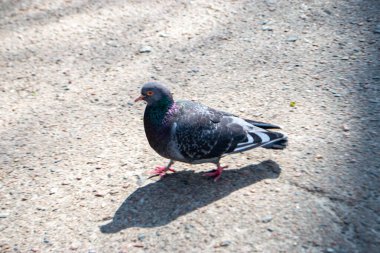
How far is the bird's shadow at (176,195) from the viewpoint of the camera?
3855 mm

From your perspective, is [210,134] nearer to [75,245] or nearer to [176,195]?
[176,195]

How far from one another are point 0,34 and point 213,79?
3091mm

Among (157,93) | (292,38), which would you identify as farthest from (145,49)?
(157,93)

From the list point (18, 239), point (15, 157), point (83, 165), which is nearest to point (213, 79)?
point (83, 165)

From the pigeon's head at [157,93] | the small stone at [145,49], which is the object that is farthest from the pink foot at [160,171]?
Result: the small stone at [145,49]

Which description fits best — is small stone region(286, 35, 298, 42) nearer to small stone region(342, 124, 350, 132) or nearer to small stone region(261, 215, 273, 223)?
small stone region(342, 124, 350, 132)

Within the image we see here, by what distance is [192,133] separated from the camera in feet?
13.2

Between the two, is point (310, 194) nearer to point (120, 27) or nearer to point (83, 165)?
point (83, 165)

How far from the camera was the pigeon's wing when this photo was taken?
3988 millimetres

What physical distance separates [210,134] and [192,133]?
0.14 meters

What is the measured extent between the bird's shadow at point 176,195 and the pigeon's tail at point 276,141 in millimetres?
187

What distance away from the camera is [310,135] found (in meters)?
4.55

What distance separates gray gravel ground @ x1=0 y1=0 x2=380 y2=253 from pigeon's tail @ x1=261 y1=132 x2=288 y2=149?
195mm

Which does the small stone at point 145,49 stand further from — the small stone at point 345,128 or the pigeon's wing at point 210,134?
the small stone at point 345,128
